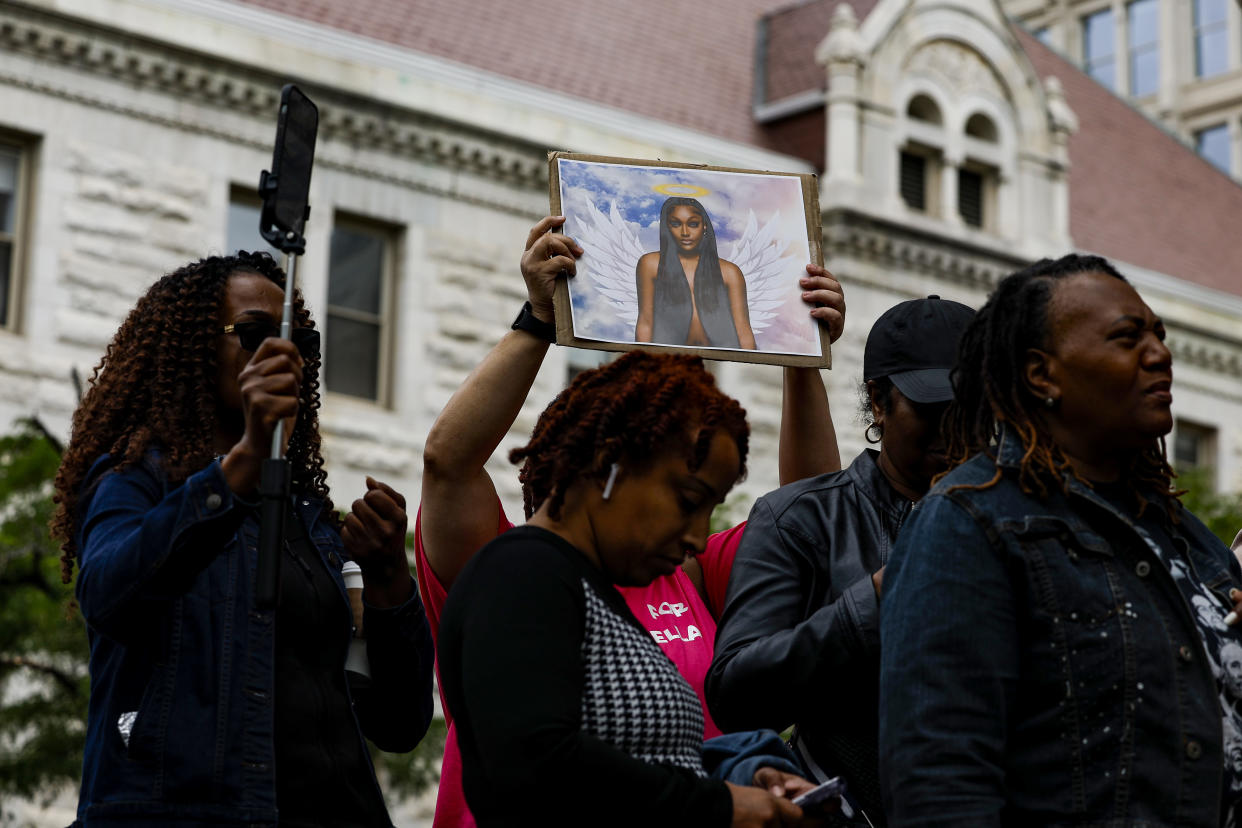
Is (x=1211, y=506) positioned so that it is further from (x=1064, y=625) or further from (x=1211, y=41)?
(x=1211, y=41)

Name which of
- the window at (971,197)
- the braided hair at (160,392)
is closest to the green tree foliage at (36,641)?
the braided hair at (160,392)

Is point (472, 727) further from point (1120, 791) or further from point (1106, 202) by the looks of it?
point (1106, 202)

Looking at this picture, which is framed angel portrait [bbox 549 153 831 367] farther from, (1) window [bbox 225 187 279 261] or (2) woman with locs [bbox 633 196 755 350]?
(1) window [bbox 225 187 279 261]

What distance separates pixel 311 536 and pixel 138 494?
450 mm

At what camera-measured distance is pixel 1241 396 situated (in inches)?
948

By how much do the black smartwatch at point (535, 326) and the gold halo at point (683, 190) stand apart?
1.52ft

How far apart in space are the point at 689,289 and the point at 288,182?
3.36 ft

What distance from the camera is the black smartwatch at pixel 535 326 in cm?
466

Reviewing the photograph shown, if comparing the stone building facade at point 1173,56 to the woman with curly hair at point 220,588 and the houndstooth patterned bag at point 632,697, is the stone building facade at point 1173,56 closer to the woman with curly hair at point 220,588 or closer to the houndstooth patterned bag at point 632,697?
the woman with curly hair at point 220,588

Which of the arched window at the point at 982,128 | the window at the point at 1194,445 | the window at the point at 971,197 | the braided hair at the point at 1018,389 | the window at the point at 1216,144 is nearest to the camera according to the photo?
the braided hair at the point at 1018,389

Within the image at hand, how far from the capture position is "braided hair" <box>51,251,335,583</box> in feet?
14.5

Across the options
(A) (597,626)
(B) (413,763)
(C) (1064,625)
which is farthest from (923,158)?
(A) (597,626)

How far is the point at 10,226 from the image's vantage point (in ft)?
52.3

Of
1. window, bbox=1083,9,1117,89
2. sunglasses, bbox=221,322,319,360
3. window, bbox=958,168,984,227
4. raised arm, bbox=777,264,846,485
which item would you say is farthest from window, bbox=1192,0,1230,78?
sunglasses, bbox=221,322,319,360
